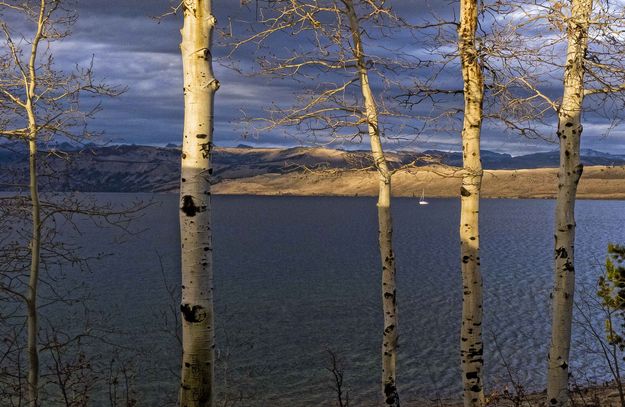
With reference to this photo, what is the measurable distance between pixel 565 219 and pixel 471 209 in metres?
2.12

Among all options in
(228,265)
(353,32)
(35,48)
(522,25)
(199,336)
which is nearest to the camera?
(199,336)

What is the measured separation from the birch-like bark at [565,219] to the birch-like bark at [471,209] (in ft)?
6.05

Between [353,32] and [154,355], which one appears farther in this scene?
[154,355]

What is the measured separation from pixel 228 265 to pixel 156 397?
4641 centimetres

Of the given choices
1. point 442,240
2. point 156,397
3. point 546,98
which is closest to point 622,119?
point 546,98

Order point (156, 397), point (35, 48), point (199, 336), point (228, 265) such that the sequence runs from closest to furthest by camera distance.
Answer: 1. point (199, 336)
2. point (35, 48)
3. point (156, 397)
4. point (228, 265)

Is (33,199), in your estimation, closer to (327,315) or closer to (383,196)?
(383,196)

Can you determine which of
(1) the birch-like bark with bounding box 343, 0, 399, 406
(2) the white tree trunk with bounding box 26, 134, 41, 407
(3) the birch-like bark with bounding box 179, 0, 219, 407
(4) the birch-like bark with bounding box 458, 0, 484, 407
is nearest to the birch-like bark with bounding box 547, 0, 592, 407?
(4) the birch-like bark with bounding box 458, 0, 484, 407

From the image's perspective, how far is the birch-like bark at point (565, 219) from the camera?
30.1 ft

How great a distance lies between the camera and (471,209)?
36.6ft

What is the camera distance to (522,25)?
9.31 meters

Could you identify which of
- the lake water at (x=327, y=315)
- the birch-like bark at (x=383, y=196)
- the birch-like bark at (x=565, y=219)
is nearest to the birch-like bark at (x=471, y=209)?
the lake water at (x=327, y=315)

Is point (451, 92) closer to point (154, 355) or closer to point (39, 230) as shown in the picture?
point (39, 230)

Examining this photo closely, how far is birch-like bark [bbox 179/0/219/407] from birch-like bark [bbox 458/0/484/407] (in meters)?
5.96
